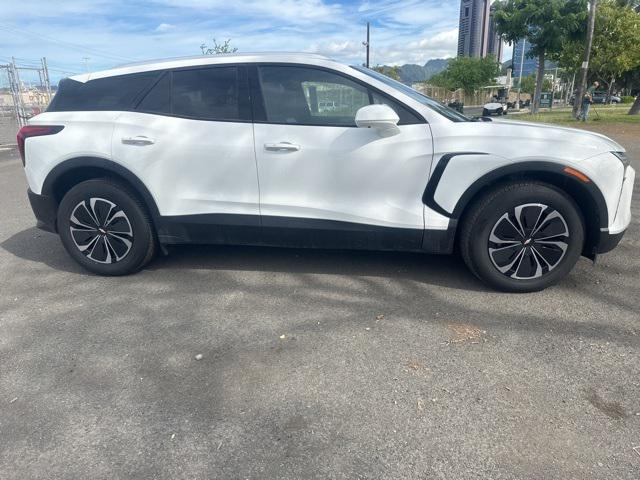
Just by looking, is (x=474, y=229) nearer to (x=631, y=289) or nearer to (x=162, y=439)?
(x=631, y=289)

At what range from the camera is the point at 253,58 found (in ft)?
12.0

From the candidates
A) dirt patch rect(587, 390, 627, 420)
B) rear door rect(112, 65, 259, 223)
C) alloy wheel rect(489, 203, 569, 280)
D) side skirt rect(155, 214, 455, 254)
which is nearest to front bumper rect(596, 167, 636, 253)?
alloy wheel rect(489, 203, 569, 280)

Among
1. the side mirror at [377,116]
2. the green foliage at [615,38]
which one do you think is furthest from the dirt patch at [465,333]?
the green foliage at [615,38]

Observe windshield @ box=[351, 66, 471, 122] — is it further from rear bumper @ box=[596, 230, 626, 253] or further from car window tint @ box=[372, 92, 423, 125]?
rear bumper @ box=[596, 230, 626, 253]

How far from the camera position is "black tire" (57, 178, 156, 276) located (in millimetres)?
3832

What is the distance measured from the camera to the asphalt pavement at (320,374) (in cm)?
202

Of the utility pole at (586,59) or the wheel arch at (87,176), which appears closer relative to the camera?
the wheel arch at (87,176)

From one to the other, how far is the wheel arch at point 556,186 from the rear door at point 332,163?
1.19 feet

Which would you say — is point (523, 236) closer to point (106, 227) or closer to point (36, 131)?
point (106, 227)

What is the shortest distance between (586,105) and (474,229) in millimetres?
21775

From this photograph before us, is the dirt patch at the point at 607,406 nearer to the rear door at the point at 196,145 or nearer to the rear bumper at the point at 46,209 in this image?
the rear door at the point at 196,145

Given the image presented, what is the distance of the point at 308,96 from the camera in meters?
3.59

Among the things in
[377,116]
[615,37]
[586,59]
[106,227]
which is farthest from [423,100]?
[615,37]

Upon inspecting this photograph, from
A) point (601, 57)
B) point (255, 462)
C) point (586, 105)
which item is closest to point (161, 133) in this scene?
point (255, 462)
